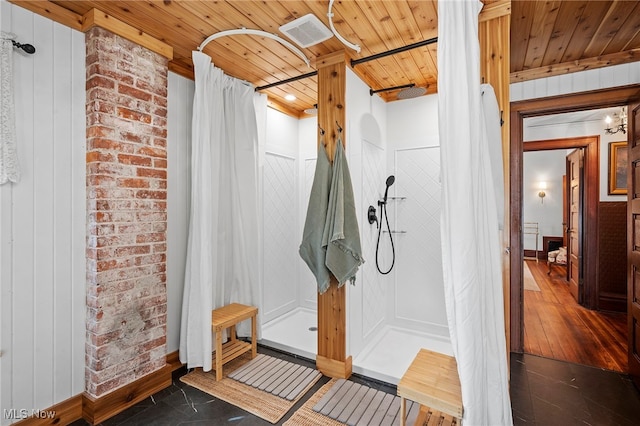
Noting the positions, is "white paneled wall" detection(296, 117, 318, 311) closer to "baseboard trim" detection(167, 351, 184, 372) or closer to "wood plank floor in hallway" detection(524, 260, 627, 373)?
"baseboard trim" detection(167, 351, 184, 372)

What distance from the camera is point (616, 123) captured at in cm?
370

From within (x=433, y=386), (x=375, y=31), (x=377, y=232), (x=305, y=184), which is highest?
(x=375, y=31)

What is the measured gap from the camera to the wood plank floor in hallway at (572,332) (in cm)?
257

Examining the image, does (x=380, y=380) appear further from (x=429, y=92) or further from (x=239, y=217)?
(x=429, y=92)

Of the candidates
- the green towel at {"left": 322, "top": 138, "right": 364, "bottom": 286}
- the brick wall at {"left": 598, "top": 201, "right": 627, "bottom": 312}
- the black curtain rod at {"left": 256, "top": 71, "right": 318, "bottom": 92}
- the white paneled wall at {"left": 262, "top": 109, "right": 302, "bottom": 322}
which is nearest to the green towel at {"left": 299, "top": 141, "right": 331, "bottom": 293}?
the green towel at {"left": 322, "top": 138, "right": 364, "bottom": 286}

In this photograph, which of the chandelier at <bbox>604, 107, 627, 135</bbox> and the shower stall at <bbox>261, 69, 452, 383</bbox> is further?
the chandelier at <bbox>604, 107, 627, 135</bbox>

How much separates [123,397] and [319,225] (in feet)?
5.36

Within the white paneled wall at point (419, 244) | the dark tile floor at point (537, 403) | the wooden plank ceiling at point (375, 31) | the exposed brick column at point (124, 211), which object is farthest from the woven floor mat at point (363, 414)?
the wooden plank ceiling at point (375, 31)

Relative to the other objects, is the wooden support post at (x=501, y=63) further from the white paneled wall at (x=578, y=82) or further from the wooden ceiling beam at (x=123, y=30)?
the wooden ceiling beam at (x=123, y=30)

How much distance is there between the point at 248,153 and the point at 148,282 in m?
1.30

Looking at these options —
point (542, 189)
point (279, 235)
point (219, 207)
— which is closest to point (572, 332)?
point (279, 235)

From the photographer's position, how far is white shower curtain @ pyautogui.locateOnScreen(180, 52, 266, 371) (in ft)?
7.44

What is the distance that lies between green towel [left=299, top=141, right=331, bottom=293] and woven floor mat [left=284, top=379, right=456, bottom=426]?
71 centimetres

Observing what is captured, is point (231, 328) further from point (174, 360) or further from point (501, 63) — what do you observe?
point (501, 63)
